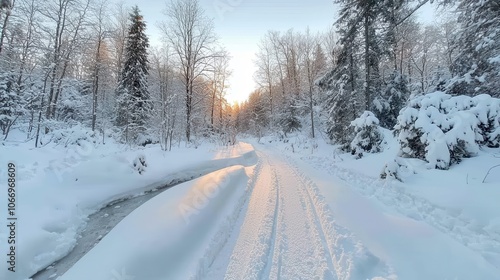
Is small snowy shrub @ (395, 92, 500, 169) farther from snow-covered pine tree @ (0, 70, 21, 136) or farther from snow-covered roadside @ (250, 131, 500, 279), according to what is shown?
snow-covered pine tree @ (0, 70, 21, 136)

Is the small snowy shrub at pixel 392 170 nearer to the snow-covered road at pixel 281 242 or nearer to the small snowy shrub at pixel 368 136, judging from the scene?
the snow-covered road at pixel 281 242

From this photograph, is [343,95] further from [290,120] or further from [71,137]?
[71,137]

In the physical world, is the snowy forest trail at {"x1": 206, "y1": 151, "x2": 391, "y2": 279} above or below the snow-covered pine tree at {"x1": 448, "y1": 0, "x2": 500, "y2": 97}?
below

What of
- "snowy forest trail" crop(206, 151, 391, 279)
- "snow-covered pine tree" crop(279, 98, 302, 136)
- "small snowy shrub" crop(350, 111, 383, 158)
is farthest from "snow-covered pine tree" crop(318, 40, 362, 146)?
"snowy forest trail" crop(206, 151, 391, 279)

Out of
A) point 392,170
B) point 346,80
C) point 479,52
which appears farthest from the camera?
point 346,80

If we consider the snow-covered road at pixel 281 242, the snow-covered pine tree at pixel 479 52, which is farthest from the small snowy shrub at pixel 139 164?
the snow-covered pine tree at pixel 479 52

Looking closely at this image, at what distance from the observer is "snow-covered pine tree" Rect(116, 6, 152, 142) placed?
1820 cm

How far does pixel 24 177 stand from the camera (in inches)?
204

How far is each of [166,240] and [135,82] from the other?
1906 cm

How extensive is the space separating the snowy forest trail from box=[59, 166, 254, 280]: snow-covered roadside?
0.86ft

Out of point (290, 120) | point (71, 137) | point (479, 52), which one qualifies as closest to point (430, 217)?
point (479, 52)

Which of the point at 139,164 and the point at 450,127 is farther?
the point at 139,164

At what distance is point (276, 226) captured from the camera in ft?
13.0

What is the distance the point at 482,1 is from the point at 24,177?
552 inches
